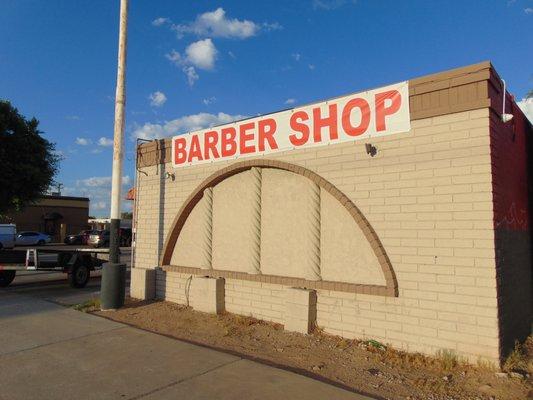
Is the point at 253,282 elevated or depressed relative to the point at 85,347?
elevated

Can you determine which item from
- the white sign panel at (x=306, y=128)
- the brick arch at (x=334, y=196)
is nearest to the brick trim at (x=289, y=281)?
the brick arch at (x=334, y=196)

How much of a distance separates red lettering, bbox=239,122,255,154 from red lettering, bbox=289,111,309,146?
995 millimetres

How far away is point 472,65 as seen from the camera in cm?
620

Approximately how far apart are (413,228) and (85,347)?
5.19m

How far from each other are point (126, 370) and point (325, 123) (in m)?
4.95

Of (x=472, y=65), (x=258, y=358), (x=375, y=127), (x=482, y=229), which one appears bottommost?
(x=258, y=358)

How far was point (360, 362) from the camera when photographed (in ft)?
20.1

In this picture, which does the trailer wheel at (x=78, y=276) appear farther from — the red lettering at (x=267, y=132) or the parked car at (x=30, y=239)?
the parked car at (x=30, y=239)

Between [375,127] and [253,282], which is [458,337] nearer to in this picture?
[375,127]

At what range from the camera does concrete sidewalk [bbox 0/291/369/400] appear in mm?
4855

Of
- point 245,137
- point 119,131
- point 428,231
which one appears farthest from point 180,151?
point 428,231

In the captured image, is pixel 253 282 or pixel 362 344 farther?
pixel 253 282

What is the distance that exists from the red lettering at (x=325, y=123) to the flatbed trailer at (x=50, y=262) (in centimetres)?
829

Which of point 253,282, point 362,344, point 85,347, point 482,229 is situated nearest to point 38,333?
point 85,347
